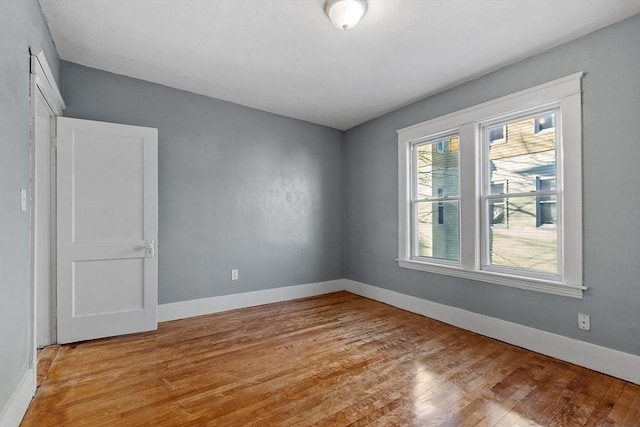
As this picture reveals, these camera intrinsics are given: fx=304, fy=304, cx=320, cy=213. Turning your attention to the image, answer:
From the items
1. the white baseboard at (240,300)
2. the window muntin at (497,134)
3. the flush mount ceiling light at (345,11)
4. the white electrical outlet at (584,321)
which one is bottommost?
the white baseboard at (240,300)

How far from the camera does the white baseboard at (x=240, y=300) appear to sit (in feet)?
11.4

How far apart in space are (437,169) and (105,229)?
3.68 meters

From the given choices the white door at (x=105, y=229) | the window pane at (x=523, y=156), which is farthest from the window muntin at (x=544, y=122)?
the white door at (x=105, y=229)

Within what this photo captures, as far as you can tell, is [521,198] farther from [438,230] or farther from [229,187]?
[229,187]

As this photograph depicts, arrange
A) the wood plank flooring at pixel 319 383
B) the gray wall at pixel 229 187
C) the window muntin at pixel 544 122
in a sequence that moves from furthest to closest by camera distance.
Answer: the gray wall at pixel 229 187 → the window muntin at pixel 544 122 → the wood plank flooring at pixel 319 383

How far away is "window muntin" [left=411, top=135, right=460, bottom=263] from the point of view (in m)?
3.53

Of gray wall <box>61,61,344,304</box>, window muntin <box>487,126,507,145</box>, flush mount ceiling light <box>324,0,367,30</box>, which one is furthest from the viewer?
gray wall <box>61,61,344,304</box>

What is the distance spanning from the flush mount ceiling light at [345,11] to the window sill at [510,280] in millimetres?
2598

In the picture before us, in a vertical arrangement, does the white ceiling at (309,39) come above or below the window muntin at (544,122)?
above

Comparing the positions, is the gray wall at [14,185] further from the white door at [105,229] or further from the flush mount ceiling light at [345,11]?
the flush mount ceiling light at [345,11]

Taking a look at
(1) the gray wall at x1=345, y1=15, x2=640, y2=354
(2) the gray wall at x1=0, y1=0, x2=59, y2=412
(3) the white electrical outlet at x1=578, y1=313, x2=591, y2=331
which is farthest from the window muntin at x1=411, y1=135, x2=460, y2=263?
(2) the gray wall at x1=0, y1=0, x2=59, y2=412

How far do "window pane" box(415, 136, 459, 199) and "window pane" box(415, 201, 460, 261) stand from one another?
0.15 meters

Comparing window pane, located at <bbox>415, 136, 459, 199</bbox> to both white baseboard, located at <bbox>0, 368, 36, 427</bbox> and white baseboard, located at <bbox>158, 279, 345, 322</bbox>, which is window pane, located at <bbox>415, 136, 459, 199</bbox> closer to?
white baseboard, located at <bbox>158, 279, 345, 322</bbox>

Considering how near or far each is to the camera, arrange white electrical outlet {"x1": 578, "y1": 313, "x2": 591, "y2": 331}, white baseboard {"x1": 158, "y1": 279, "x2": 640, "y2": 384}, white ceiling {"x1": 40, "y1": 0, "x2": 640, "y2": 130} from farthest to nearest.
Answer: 1. white electrical outlet {"x1": 578, "y1": 313, "x2": 591, "y2": 331}
2. white baseboard {"x1": 158, "y1": 279, "x2": 640, "y2": 384}
3. white ceiling {"x1": 40, "y1": 0, "x2": 640, "y2": 130}
